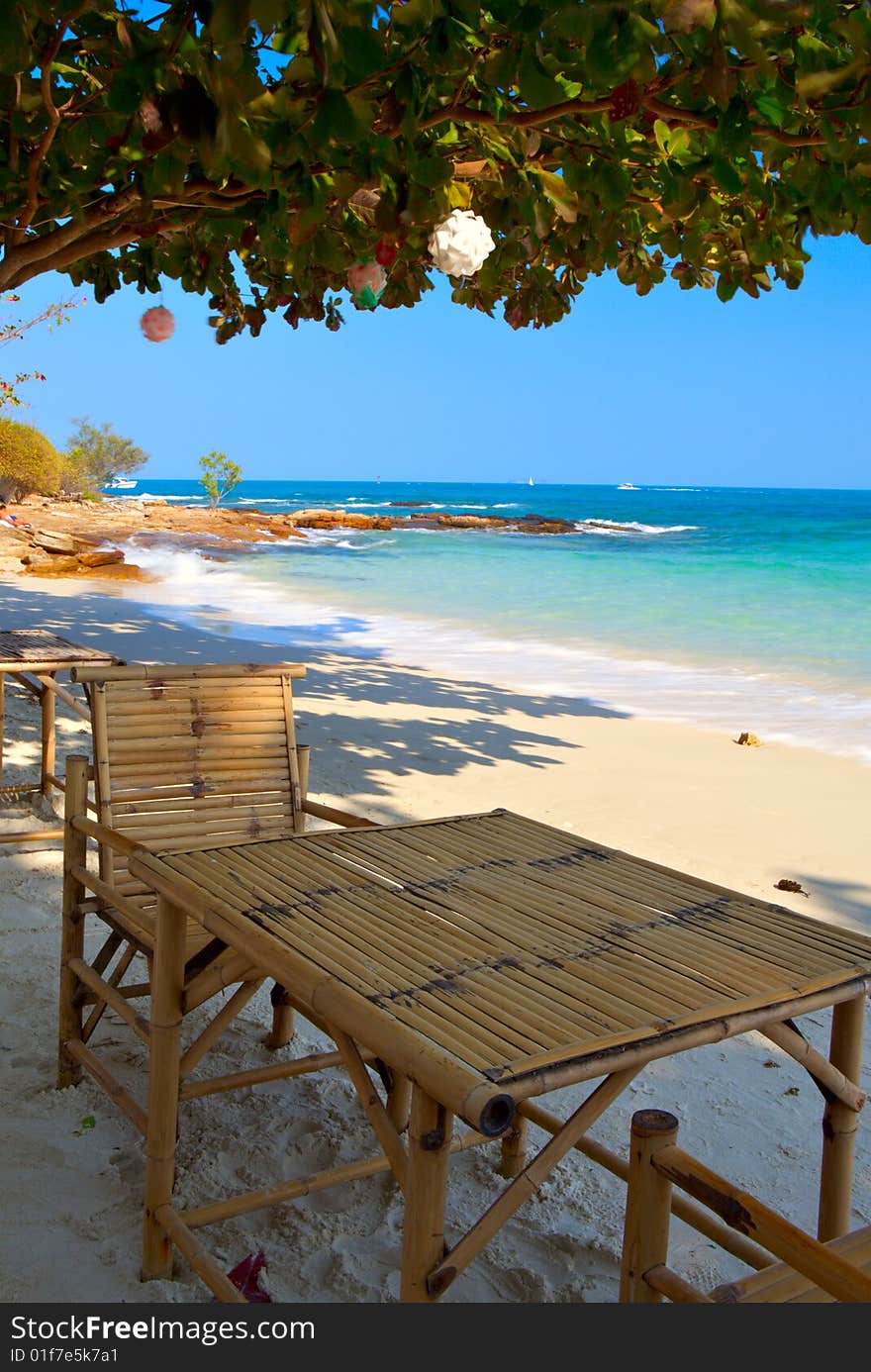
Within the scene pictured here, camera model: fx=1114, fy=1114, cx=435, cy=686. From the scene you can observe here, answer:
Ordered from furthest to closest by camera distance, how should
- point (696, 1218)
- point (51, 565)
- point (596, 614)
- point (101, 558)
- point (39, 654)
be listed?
point (101, 558) < point (51, 565) < point (596, 614) < point (39, 654) < point (696, 1218)

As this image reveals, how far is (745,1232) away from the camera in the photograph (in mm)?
1070

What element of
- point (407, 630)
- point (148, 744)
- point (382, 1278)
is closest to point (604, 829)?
point (148, 744)

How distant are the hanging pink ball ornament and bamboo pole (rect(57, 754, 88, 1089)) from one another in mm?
1582

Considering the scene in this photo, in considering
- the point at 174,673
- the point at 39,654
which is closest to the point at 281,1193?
the point at 174,673

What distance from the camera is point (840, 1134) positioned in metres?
1.49

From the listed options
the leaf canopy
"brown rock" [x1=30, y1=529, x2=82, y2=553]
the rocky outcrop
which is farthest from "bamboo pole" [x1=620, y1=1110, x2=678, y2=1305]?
"brown rock" [x1=30, y1=529, x2=82, y2=553]

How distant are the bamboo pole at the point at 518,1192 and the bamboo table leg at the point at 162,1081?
660 millimetres

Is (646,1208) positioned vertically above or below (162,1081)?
above

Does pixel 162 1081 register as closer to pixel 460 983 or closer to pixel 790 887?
pixel 460 983

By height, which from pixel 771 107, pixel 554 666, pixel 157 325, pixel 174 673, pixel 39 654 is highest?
pixel 771 107

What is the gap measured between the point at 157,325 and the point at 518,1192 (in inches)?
109

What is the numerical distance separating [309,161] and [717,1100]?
2.11 metres

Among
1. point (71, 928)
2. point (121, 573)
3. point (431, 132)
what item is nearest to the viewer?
point (71, 928)

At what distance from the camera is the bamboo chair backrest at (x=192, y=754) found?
2.42 m
